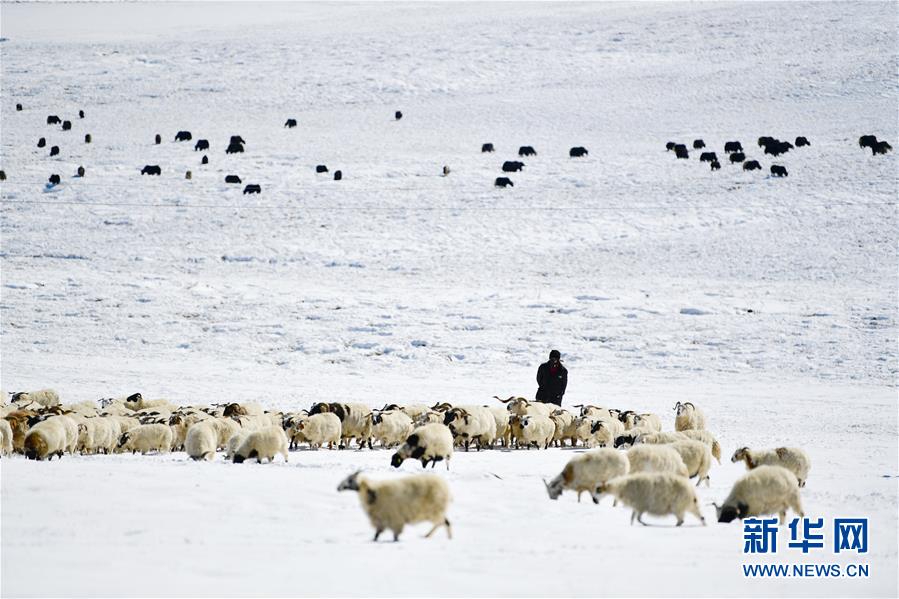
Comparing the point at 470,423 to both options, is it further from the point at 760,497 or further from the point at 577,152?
the point at 577,152

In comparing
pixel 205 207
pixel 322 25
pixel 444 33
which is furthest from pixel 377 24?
pixel 205 207

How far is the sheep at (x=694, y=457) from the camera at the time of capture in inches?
423

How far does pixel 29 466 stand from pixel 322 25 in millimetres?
72150

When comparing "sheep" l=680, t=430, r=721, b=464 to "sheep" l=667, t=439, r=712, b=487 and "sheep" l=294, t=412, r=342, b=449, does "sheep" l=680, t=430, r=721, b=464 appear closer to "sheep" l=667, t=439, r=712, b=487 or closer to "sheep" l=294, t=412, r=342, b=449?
"sheep" l=667, t=439, r=712, b=487

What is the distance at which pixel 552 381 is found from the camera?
16812mm

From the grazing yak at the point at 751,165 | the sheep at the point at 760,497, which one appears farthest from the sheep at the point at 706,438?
the grazing yak at the point at 751,165

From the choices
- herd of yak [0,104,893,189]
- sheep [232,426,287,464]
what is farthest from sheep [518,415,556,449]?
herd of yak [0,104,893,189]

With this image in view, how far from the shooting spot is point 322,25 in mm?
79750

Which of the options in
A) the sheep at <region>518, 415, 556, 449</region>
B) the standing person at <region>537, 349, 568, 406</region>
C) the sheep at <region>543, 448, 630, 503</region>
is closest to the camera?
the sheep at <region>543, 448, 630, 503</region>

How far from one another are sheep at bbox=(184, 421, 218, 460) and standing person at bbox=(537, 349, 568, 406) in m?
5.73

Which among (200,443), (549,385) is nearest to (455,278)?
(549,385)

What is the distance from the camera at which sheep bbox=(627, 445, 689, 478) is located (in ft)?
33.0

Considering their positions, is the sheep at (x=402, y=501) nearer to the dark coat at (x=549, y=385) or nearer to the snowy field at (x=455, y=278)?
the snowy field at (x=455, y=278)

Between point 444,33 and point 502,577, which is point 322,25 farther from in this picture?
point 502,577
